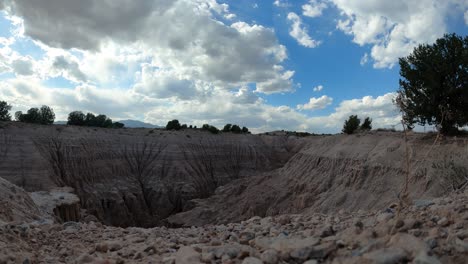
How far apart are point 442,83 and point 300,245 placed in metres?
23.2

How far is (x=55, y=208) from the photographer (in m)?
21.7

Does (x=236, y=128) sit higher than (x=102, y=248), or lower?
higher

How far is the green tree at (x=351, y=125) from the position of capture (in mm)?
37134

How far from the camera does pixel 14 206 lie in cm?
1422

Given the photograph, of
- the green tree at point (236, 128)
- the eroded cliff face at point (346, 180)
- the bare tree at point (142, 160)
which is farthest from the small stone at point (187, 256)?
the green tree at point (236, 128)

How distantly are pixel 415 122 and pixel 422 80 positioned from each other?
9.22ft

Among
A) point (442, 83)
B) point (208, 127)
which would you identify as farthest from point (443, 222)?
point (208, 127)

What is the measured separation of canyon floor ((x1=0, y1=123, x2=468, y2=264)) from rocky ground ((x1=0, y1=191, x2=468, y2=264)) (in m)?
0.02

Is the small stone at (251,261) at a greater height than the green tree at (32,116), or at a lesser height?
lesser

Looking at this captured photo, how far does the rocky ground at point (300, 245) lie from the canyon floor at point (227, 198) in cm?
2

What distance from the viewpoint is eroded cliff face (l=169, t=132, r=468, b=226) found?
1983 centimetres

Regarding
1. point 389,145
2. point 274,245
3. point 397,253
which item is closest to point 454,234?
point 397,253

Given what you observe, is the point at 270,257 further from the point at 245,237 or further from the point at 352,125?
the point at 352,125

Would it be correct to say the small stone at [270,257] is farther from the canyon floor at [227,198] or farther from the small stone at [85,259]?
the small stone at [85,259]
